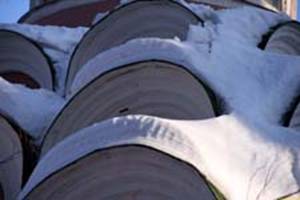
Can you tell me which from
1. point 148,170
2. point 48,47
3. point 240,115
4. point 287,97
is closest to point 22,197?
point 148,170

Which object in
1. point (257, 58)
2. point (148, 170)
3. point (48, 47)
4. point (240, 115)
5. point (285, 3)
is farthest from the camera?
point (285, 3)

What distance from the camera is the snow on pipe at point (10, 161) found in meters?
6.62

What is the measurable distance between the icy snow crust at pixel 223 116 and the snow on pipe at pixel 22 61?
76mm

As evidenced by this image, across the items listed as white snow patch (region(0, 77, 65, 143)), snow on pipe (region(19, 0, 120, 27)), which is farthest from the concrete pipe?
snow on pipe (region(19, 0, 120, 27))

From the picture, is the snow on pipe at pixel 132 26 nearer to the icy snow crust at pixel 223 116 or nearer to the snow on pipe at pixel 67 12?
the icy snow crust at pixel 223 116

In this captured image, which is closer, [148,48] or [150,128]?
[150,128]

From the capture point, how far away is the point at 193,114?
6.29 metres

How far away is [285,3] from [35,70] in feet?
12.7

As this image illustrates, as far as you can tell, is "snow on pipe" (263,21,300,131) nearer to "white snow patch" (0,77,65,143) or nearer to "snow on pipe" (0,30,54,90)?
"white snow patch" (0,77,65,143)

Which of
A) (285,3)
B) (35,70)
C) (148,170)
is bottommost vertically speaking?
(285,3)

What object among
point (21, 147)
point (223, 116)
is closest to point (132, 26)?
point (21, 147)

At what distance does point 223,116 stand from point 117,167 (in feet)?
2.43

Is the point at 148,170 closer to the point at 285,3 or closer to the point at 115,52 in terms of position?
the point at 115,52

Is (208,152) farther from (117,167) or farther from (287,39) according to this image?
(287,39)
